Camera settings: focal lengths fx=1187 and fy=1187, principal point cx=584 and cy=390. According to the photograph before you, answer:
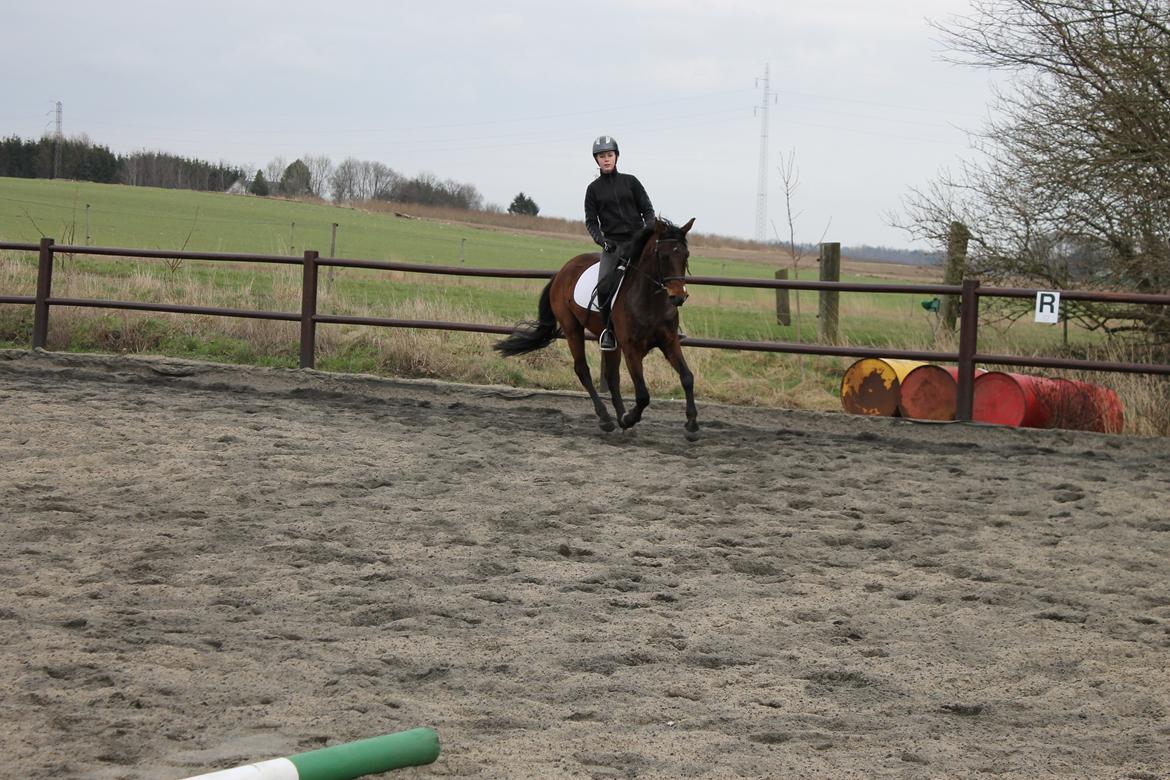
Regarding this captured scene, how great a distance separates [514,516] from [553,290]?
4180 mm

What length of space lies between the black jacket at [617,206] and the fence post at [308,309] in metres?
3.75

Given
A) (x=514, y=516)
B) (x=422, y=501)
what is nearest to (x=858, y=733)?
(x=514, y=516)

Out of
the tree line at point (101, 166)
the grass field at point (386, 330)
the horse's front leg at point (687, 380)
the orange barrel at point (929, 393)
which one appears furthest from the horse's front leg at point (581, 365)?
the tree line at point (101, 166)

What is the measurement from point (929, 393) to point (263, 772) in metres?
9.09

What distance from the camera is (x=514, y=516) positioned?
22.2ft

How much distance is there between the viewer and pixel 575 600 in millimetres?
5250

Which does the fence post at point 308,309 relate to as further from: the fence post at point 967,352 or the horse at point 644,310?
the fence post at point 967,352

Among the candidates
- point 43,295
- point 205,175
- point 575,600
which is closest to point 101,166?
point 205,175

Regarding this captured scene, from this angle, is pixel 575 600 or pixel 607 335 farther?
pixel 607 335

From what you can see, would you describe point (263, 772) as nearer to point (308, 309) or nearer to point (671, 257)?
point (671, 257)

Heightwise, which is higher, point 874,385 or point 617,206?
point 617,206

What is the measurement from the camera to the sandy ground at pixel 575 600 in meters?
3.70

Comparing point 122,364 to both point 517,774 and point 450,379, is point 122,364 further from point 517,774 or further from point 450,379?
point 517,774

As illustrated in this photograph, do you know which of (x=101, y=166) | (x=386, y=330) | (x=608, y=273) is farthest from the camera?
(x=101, y=166)
